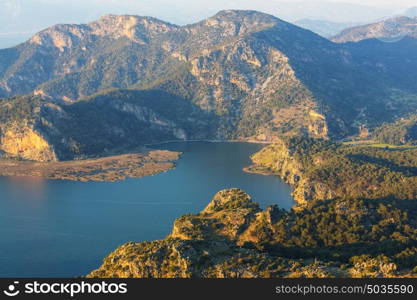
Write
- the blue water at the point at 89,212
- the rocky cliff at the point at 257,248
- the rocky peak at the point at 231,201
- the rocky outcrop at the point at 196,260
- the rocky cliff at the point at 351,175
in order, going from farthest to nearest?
1. the rocky cliff at the point at 351,175
2. the blue water at the point at 89,212
3. the rocky peak at the point at 231,201
4. the rocky outcrop at the point at 196,260
5. the rocky cliff at the point at 257,248

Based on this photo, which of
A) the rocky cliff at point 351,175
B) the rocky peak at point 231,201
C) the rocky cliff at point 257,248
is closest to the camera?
the rocky cliff at point 257,248

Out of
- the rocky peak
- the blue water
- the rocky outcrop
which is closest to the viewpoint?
the rocky outcrop

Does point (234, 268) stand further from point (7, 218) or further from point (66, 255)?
point (7, 218)

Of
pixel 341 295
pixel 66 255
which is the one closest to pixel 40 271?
pixel 66 255

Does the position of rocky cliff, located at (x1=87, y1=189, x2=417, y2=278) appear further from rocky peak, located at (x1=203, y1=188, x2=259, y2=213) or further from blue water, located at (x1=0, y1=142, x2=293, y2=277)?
blue water, located at (x1=0, y1=142, x2=293, y2=277)

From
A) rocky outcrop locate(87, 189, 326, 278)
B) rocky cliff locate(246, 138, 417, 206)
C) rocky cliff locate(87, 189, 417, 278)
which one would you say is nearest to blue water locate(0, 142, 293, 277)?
rocky cliff locate(246, 138, 417, 206)

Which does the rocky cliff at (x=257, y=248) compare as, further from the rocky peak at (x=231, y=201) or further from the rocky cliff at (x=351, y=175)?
the rocky cliff at (x=351, y=175)

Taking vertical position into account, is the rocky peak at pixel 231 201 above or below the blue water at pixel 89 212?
above

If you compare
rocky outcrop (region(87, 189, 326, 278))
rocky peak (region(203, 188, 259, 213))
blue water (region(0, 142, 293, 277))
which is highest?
rocky peak (region(203, 188, 259, 213))

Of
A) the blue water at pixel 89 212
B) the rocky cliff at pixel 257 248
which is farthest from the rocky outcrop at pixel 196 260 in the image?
the blue water at pixel 89 212

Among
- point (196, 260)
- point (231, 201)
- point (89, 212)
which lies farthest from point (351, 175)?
point (196, 260)

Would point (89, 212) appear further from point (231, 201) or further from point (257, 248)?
point (257, 248)
